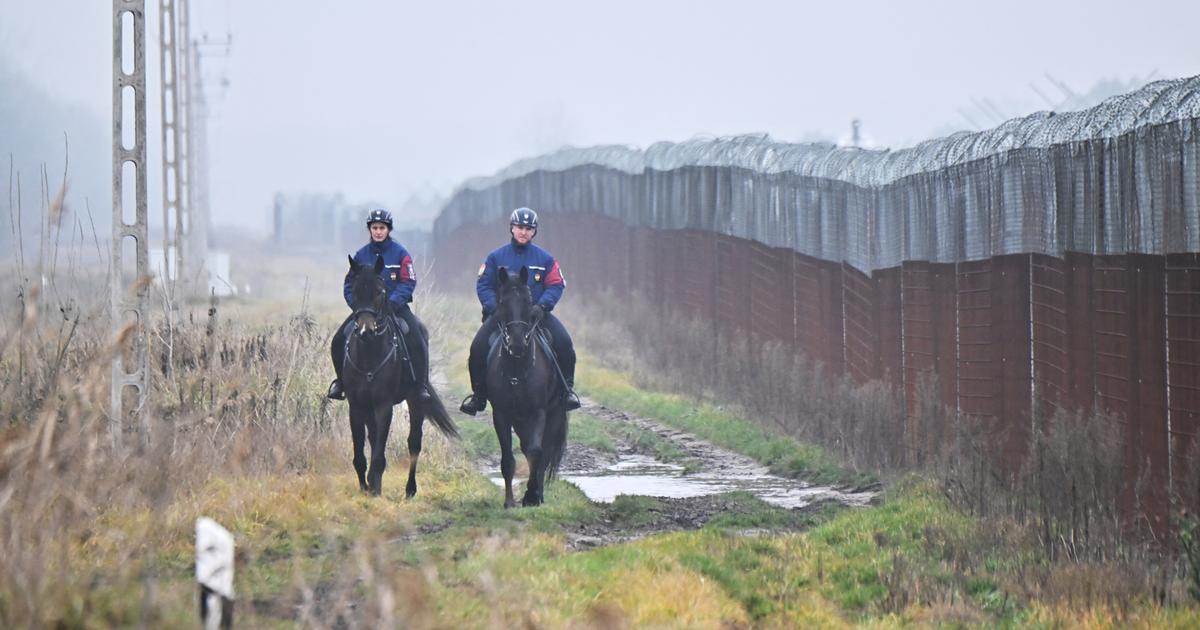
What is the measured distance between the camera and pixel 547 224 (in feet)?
163

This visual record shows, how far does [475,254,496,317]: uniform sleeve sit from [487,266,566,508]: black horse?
0.36m

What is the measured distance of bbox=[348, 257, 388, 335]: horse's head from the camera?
1488 centimetres

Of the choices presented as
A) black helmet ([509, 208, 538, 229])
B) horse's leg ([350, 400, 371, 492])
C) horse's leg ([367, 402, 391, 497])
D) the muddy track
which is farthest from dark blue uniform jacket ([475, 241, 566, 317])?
the muddy track

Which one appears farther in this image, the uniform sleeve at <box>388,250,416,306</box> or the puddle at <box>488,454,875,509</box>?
the puddle at <box>488,454,875,509</box>

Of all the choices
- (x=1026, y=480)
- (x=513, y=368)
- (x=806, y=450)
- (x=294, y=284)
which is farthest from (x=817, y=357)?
(x=294, y=284)

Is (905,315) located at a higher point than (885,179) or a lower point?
lower

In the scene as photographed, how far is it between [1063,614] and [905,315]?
9.08 metres

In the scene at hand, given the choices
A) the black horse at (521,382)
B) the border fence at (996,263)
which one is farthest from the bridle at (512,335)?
the border fence at (996,263)

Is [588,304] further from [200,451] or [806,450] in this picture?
[200,451]

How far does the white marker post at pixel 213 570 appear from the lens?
6.94m

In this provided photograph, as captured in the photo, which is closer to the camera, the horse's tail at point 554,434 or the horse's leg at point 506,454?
the horse's leg at point 506,454

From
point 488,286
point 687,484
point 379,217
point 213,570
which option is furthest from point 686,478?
point 213,570

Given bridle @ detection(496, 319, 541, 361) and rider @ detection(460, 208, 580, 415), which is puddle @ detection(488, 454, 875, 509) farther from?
bridle @ detection(496, 319, 541, 361)

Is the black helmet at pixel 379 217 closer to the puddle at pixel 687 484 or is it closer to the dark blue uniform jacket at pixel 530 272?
the dark blue uniform jacket at pixel 530 272
